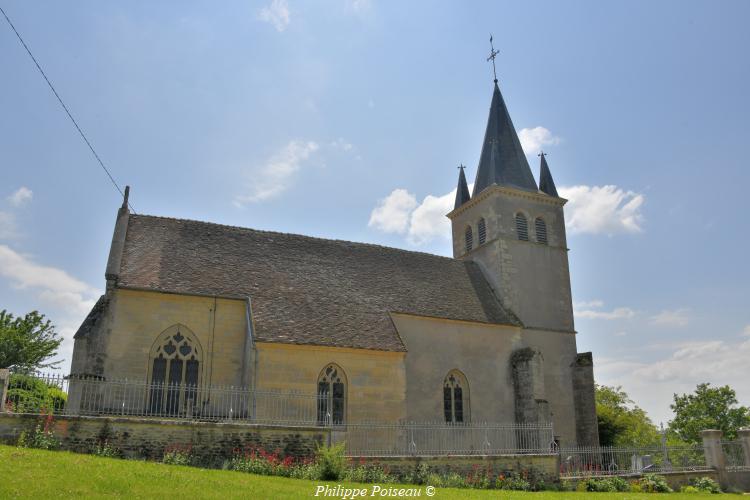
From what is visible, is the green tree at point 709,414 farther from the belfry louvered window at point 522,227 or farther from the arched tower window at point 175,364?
A: the arched tower window at point 175,364

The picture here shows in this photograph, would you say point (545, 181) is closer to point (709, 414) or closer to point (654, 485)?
point (654, 485)

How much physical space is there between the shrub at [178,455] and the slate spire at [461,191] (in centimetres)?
2152

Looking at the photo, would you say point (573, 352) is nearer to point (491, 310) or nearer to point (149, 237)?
point (491, 310)

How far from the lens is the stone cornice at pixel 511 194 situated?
93.9 feet

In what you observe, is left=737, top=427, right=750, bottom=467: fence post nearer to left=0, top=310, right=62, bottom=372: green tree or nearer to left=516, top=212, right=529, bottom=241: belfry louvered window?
left=516, top=212, right=529, bottom=241: belfry louvered window

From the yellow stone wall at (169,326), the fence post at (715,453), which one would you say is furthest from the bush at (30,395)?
the fence post at (715,453)

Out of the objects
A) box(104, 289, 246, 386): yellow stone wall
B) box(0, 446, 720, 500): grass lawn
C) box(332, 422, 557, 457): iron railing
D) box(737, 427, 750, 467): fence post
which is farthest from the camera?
box(737, 427, 750, 467): fence post

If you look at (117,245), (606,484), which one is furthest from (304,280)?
(606,484)

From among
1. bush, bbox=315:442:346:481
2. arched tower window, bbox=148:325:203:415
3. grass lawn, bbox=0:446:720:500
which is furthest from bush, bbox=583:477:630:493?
arched tower window, bbox=148:325:203:415

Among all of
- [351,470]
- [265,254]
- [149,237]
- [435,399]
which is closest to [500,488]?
[351,470]

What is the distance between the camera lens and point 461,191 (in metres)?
31.9

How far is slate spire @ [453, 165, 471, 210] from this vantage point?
31578 millimetres

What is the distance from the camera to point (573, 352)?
27.1 m

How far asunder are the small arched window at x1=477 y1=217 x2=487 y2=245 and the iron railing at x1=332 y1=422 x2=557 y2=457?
9998 mm
